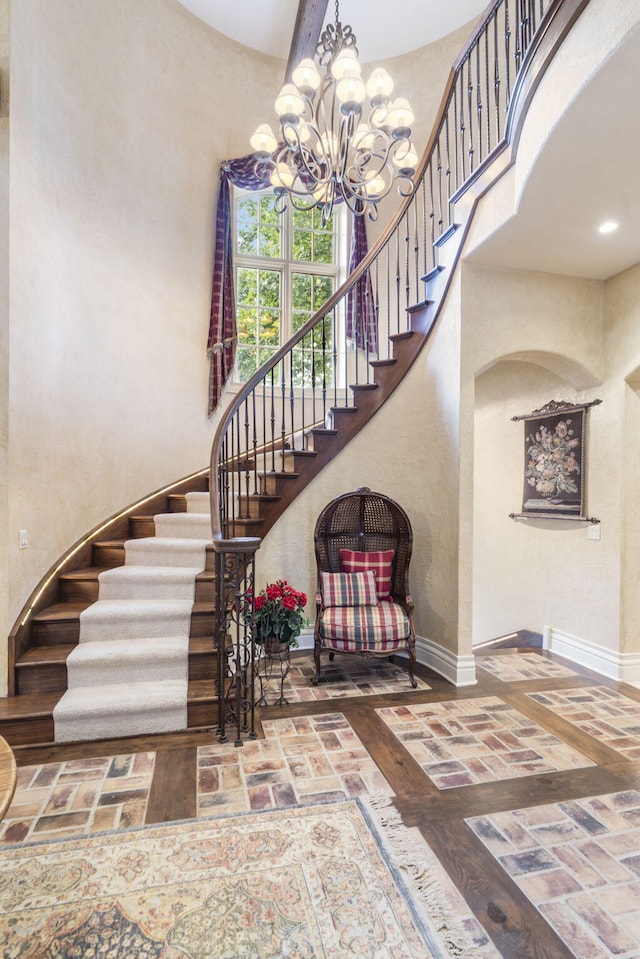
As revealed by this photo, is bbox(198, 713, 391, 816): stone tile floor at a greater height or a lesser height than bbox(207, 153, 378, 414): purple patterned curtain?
lesser

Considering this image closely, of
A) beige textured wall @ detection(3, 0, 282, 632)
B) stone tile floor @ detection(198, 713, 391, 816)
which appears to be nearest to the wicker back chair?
stone tile floor @ detection(198, 713, 391, 816)

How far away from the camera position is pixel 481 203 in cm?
327

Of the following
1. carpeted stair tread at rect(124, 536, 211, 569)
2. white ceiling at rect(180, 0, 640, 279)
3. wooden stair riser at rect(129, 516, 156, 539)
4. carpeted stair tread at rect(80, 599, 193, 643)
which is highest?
white ceiling at rect(180, 0, 640, 279)

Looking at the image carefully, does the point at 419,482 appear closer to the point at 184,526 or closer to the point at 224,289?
the point at 184,526

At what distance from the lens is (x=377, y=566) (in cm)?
386

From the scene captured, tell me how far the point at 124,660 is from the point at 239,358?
12.1 feet

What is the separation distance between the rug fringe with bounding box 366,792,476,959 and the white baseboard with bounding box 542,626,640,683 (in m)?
2.30

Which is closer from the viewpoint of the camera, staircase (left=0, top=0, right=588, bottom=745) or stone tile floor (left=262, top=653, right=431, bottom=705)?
staircase (left=0, top=0, right=588, bottom=745)

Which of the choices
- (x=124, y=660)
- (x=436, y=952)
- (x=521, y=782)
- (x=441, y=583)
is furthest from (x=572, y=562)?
(x=124, y=660)

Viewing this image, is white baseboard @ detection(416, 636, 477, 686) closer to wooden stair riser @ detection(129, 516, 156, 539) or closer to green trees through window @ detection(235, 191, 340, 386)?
wooden stair riser @ detection(129, 516, 156, 539)

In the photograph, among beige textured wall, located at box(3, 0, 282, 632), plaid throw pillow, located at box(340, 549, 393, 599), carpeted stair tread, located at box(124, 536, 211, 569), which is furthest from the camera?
plaid throw pillow, located at box(340, 549, 393, 599)

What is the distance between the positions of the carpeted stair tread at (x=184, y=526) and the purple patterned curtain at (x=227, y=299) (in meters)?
1.47

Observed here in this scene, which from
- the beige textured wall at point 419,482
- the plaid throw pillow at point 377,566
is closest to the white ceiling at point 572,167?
the beige textured wall at point 419,482

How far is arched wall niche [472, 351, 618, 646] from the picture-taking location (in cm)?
384
